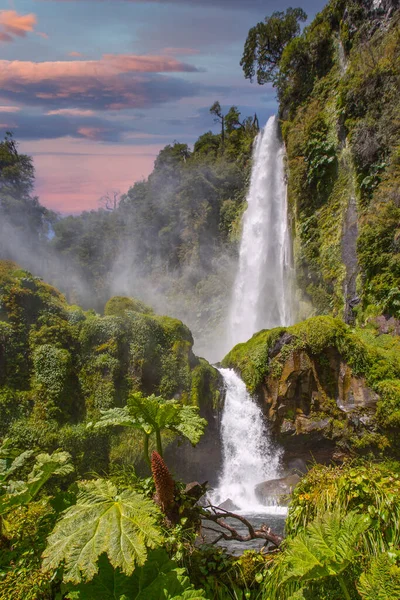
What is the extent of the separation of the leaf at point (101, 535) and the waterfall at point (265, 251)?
68.0ft

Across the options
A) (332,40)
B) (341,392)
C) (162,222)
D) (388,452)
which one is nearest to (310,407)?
(341,392)

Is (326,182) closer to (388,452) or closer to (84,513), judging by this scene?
(388,452)

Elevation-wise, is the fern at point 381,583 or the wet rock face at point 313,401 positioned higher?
the fern at point 381,583

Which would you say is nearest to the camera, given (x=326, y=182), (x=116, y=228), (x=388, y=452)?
(x=388, y=452)

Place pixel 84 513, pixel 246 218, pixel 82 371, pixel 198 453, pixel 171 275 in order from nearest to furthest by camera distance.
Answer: pixel 84 513 → pixel 82 371 → pixel 198 453 → pixel 246 218 → pixel 171 275

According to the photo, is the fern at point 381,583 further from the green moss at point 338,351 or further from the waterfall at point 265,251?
the waterfall at point 265,251

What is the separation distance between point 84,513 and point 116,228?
39.3m

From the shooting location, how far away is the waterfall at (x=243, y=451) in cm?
1252

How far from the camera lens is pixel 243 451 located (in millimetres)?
13312

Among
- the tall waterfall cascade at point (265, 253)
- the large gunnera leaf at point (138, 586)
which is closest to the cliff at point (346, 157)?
the tall waterfall cascade at point (265, 253)

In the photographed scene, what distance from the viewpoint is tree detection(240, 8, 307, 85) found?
2691cm

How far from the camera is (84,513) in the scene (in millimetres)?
2615

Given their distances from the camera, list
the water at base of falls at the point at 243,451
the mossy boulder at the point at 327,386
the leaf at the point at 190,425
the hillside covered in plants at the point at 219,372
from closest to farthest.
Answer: the hillside covered in plants at the point at 219,372
the leaf at the point at 190,425
the mossy boulder at the point at 327,386
the water at base of falls at the point at 243,451

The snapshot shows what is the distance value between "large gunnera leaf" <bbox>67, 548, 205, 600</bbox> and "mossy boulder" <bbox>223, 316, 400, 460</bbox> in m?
10.6
